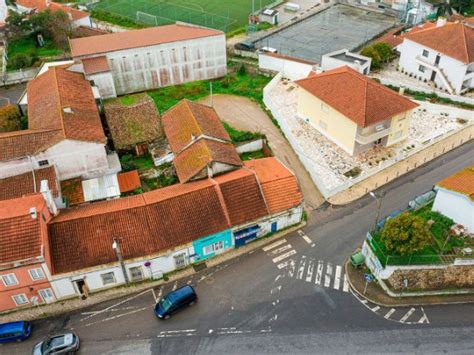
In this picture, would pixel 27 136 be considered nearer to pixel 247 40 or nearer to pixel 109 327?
pixel 109 327

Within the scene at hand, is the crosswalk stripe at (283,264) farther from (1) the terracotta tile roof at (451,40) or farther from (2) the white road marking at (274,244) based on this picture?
(1) the terracotta tile roof at (451,40)

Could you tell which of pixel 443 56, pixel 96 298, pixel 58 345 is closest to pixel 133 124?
pixel 96 298

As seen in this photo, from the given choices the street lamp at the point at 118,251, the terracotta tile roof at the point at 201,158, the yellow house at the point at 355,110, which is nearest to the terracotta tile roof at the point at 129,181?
the terracotta tile roof at the point at 201,158

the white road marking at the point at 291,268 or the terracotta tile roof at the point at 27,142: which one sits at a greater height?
the terracotta tile roof at the point at 27,142

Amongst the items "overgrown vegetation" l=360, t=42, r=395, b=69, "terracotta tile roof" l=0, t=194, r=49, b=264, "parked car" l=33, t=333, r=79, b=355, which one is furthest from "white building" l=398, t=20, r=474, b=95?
"parked car" l=33, t=333, r=79, b=355

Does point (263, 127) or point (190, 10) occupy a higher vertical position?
point (190, 10)

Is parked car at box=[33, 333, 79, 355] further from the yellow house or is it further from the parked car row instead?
the yellow house

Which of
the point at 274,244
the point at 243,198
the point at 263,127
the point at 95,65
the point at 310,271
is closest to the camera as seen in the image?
the point at 310,271

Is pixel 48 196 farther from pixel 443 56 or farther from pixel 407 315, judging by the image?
pixel 443 56
